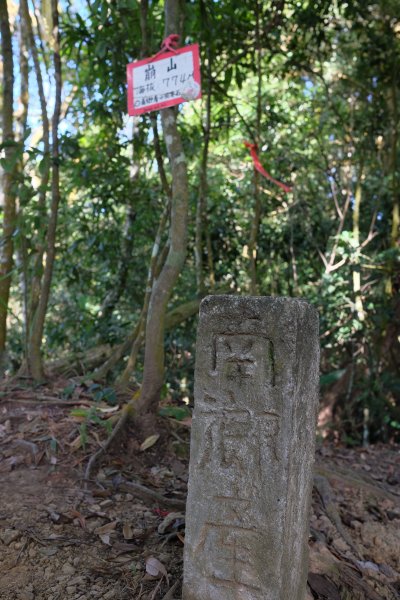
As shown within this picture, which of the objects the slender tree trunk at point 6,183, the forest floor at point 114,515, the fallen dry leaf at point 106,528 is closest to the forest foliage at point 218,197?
the slender tree trunk at point 6,183

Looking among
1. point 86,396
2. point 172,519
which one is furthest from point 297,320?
point 86,396

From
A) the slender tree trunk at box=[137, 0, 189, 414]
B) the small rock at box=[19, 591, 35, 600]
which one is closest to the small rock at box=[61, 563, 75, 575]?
the small rock at box=[19, 591, 35, 600]

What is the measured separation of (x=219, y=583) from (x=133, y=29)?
4355mm

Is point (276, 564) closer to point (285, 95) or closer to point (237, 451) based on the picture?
point (237, 451)

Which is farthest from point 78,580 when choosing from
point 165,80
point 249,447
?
point 165,80

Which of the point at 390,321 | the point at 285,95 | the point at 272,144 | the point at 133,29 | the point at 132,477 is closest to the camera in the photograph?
the point at 132,477

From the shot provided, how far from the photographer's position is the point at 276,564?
1988 millimetres

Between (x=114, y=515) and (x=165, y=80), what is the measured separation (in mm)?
2364

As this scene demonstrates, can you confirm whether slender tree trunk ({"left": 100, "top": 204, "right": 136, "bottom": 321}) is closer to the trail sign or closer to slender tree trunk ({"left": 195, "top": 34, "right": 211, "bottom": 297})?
slender tree trunk ({"left": 195, "top": 34, "right": 211, "bottom": 297})

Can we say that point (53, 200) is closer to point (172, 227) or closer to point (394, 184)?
point (172, 227)

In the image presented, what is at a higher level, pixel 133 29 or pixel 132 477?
pixel 133 29

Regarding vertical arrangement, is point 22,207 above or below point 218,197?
below

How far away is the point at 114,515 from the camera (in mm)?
2902

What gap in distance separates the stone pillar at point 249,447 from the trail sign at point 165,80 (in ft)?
5.15
